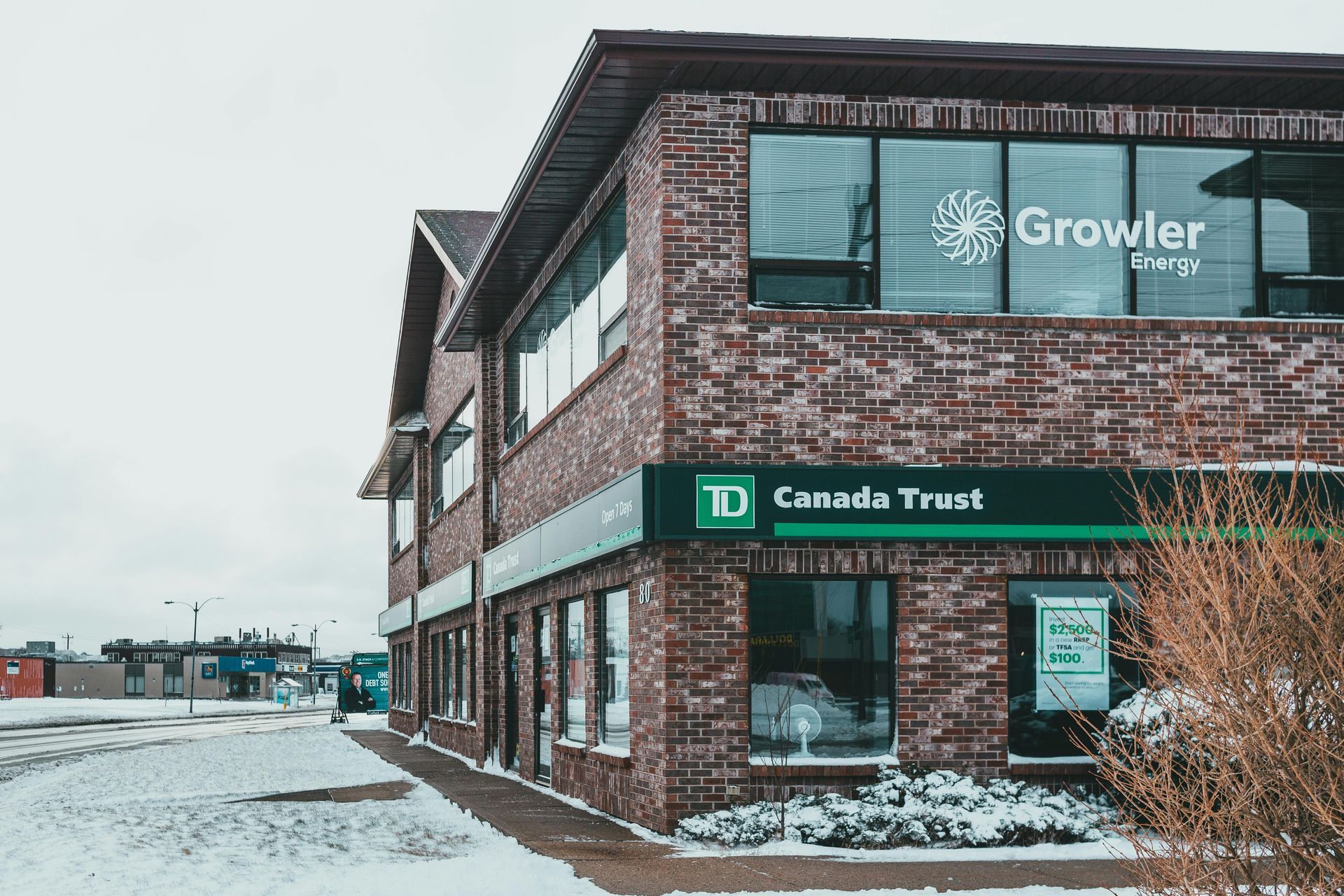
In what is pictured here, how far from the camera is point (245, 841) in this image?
43.3 ft

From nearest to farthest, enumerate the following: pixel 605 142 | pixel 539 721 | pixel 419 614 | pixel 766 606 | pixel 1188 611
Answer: pixel 1188 611
pixel 766 606
pixel 605 142
pixel 539 721
pixel 419 614

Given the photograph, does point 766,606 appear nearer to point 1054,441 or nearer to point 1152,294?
point 1054,441

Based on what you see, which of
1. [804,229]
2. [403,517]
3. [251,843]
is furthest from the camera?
[403,517]

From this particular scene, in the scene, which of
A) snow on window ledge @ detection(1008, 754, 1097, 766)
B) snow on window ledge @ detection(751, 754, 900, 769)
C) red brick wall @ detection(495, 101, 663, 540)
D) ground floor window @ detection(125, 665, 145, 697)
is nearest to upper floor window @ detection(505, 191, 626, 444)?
red brick wall @ detection(495, 101, 663, 540)

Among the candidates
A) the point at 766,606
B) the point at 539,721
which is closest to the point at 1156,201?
the point at 766,606

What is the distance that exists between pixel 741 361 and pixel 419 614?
2066 centimetres

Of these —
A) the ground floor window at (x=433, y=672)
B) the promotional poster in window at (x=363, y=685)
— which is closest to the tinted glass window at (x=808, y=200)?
the ground floor window at (x=433, y=672)

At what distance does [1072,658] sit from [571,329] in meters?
7.62

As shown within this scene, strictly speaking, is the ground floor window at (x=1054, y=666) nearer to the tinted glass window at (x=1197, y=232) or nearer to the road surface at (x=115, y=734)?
the tinted glass window at (x=1197, y=232)

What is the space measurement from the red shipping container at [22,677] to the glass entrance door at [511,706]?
345 ft

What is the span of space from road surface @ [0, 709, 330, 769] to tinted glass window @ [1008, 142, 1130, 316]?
22300mm

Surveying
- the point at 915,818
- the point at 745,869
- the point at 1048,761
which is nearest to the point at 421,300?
the point at 1048,761

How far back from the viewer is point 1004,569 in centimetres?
1300

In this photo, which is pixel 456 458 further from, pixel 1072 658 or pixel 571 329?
pixel 1072 658
